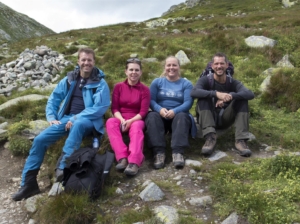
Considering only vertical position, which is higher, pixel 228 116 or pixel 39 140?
pixel 39 140

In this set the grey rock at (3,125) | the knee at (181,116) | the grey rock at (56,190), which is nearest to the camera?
the grey rock at (56,190)

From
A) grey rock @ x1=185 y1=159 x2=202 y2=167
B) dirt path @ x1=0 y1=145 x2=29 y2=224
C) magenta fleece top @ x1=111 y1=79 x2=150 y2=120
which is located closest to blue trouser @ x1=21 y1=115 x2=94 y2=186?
dirt path @ x1=0 y1=145 x2=29 y2=224

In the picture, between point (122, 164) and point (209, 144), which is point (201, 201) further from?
point (209, 144)

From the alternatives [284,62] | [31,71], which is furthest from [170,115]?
[31,71]

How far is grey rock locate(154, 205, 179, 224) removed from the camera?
163 inches

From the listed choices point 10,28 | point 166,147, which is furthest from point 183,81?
point 10,28

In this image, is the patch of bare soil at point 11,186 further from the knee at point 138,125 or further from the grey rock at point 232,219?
the grey rock at point 232,219

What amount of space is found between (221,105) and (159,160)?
6.22 ft

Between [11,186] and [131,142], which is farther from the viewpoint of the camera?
[11,186]

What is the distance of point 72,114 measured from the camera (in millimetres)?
6465

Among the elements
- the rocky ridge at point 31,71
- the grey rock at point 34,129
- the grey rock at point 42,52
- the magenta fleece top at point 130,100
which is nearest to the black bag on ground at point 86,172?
the magenta fleece top at point 130,100

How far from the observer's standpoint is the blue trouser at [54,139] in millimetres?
5605

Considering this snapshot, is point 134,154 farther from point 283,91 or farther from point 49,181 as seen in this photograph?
point 283,91

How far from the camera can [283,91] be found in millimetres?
8695
